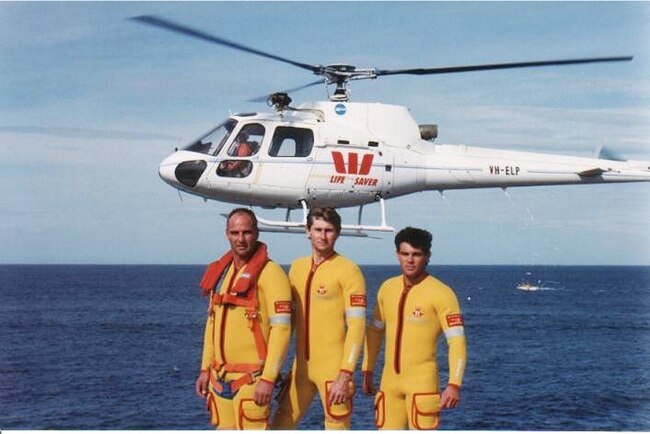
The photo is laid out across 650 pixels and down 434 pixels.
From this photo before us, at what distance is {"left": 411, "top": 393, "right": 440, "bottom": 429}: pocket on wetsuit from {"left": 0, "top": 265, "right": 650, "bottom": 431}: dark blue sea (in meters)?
25.3

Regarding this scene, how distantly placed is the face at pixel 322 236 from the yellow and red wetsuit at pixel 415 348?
50 cm

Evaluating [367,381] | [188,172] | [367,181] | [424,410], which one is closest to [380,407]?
[367,381]

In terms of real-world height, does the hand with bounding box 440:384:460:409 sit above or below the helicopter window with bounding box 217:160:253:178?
below

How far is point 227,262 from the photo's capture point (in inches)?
240

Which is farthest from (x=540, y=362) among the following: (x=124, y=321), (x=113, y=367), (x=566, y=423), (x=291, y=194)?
(x=291, y=194)

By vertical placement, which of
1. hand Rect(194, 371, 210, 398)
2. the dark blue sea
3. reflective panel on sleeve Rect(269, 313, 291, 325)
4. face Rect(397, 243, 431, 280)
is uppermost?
face Rect(397, 243, 431, 280)

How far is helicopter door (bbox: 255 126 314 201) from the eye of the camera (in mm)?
11500

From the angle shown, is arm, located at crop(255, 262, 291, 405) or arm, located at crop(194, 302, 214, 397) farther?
arm, located at crop(194, 302, 214, 397)

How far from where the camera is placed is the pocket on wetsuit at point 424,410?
5.75 metres

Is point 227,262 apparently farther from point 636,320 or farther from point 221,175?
point 636,320

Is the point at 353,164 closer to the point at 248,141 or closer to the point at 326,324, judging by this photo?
the point at 248,141

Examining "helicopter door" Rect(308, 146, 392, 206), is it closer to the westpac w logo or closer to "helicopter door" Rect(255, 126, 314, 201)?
the westpac w logo

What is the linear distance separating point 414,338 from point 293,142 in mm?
6290

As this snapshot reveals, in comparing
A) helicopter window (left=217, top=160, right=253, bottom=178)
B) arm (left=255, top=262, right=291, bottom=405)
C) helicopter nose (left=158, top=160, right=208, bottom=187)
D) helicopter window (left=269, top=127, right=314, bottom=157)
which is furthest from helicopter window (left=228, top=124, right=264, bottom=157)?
arm (left=255, top=262, right=291, bottom=405)
